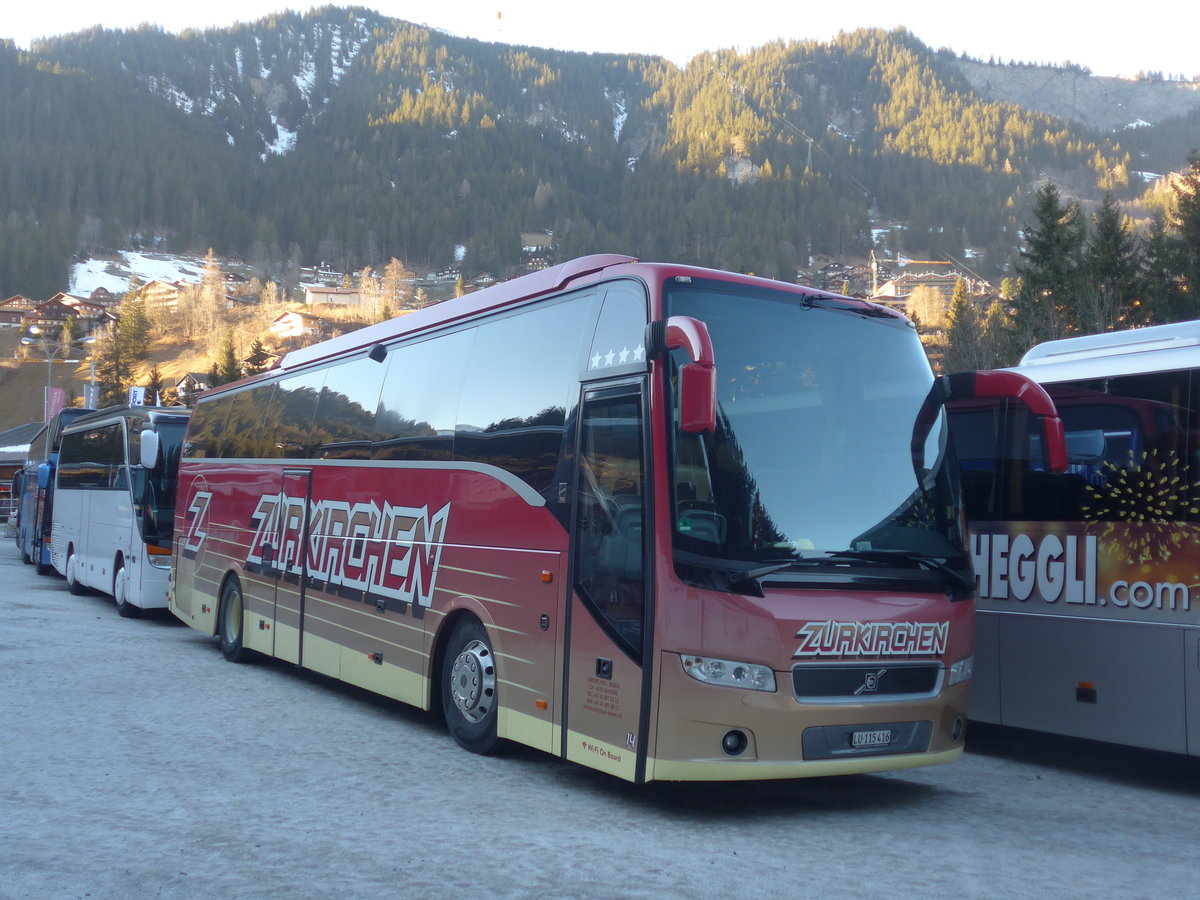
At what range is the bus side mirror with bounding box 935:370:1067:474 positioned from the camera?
7.09 meters

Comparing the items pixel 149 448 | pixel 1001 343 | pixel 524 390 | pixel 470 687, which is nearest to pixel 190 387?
pixel 1001 343

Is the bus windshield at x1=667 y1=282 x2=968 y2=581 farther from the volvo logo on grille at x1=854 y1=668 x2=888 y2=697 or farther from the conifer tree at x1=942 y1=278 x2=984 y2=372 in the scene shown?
the conifer tree at x1=942 y1=278 x2=984 y2=372

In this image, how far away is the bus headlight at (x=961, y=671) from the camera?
23.0ft

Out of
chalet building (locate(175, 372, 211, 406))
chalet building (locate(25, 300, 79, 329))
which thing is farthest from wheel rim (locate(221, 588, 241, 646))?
chalet building (locate(25, 300, 79, 329))

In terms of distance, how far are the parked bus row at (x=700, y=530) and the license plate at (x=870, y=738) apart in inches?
0.7

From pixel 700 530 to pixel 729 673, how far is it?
781mm

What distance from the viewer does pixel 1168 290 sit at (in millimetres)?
40781

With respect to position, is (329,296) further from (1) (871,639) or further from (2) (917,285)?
(1) (871,639)

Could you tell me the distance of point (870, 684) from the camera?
21.7ft

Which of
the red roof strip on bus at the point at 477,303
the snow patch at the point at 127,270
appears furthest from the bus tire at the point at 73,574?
the snow patch at the point at 127,270

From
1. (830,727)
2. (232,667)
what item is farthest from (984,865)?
(232,667)

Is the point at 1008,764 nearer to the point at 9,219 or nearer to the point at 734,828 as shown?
the point at 734,828

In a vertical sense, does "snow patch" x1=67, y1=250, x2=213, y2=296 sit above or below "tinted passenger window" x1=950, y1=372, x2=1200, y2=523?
above

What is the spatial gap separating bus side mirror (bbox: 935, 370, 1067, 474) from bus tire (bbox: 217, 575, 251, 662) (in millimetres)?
8832
